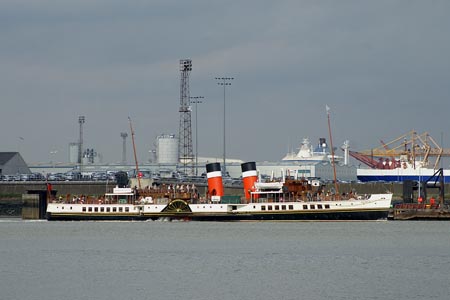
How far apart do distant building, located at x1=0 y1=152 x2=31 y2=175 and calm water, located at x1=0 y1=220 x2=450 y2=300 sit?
76.5 m

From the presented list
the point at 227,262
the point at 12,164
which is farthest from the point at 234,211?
the point at 12,164

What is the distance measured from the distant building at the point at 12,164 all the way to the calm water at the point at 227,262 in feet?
251

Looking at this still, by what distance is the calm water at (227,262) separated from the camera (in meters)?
48.9

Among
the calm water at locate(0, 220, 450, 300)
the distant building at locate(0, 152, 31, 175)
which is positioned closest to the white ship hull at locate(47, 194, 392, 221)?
the calm water at locate(0, 220, 450, 300)

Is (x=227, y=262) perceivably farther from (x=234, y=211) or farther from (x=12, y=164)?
(x=12, y=164)

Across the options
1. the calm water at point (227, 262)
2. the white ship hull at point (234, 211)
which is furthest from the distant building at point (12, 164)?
the calm water at point (227, 262)

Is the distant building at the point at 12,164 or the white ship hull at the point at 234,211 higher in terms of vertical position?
the distant building at the point at 12,164

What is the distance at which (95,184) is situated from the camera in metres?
134

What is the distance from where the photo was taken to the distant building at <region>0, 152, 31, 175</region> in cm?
16838

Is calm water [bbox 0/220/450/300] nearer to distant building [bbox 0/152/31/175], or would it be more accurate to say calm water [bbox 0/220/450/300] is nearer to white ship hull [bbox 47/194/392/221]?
white ship hull [bbox 47/194/392/221]

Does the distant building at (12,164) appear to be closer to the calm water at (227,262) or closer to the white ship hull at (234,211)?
the white ship hull at (234,211)

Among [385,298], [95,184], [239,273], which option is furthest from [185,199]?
[385,298]

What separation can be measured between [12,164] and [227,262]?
114 meters

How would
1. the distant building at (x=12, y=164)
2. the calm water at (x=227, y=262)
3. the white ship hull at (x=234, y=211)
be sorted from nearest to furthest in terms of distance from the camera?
1. the calm water at (x=227, y=262)
2. the white ship hull at (x=234, y=211)
3. the distant building at (x=12, y=164)
